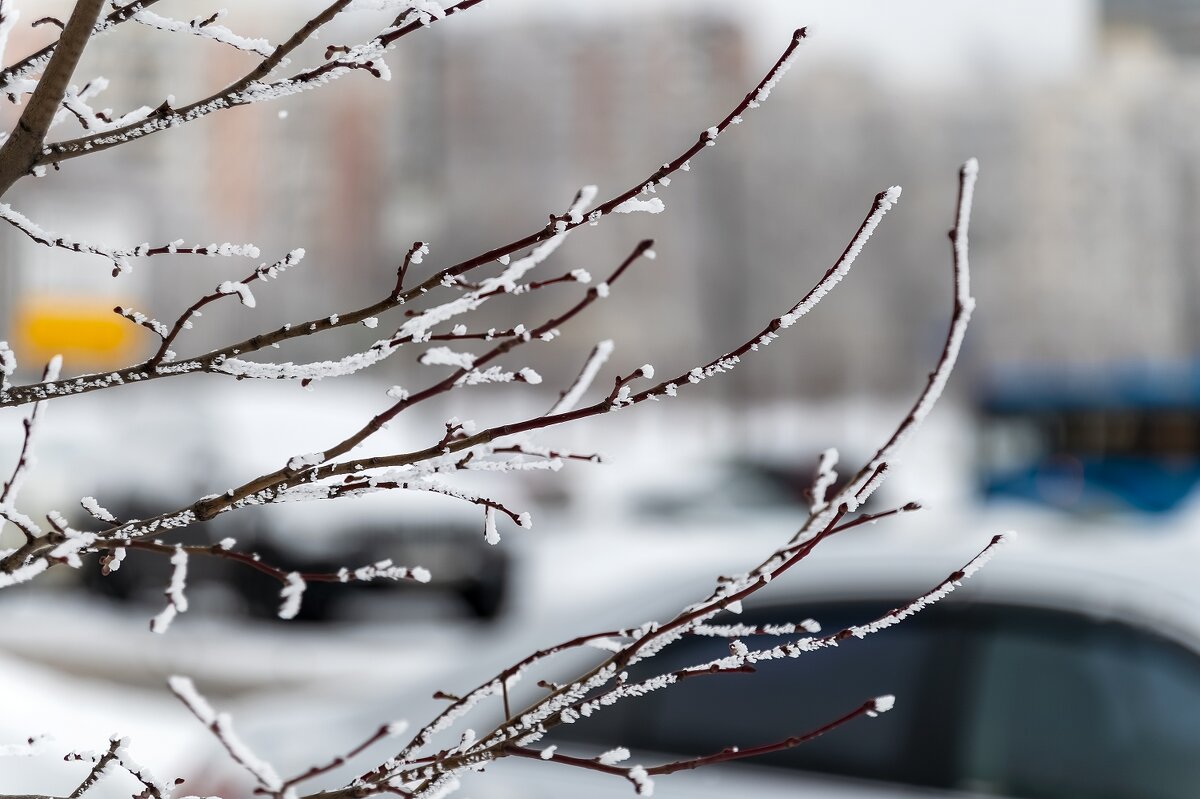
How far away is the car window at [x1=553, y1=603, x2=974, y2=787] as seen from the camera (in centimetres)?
286

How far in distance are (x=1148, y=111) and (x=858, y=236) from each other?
4173cm

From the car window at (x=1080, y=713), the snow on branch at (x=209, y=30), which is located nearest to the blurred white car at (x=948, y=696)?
the car window at (x=1080, y=713)

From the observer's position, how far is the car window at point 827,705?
2.86 meters

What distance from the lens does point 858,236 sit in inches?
48.7

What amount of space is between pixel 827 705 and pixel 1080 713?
1.82 feet

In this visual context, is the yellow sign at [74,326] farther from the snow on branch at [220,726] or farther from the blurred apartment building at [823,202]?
the snow on branch at [220,726]

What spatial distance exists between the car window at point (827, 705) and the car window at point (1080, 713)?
8 cm

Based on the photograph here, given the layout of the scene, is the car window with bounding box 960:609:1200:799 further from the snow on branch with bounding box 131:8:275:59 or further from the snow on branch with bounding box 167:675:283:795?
the snow on branch with bounding box 131:8:275:59

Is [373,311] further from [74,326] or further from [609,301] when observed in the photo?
[609,301]

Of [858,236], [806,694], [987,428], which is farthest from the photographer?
[987,428]

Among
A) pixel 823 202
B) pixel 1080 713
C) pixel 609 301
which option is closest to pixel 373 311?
pixel 1080 713

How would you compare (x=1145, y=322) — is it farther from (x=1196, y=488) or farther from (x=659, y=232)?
(x=1196, y=488)

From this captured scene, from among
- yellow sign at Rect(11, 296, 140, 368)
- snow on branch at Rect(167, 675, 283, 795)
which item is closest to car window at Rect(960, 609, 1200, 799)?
snow on branch at Rect(167, 675, 283, 795)

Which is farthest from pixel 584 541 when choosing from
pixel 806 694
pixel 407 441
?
pixel 806 694
